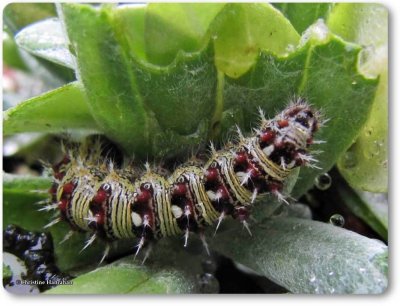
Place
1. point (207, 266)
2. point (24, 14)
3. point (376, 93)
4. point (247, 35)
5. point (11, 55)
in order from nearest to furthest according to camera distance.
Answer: point (247, 35)
point (376, 93)
point (207, 266)
point (24, 14)
point (11, 55)

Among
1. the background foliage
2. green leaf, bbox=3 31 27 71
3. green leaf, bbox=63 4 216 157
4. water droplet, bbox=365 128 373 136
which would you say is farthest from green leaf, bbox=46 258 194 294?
green leaf, bbox=3 31 27 71

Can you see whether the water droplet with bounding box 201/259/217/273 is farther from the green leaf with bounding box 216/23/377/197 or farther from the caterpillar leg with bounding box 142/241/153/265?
the green leaf with bounding box 216/23/377/197

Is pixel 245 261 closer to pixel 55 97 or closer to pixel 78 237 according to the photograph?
pixel 78 237

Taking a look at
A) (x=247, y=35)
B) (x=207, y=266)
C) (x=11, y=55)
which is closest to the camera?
(x=247, y=35)

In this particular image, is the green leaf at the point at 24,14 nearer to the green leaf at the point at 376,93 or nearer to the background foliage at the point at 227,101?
the background foliage at the point at 227,101

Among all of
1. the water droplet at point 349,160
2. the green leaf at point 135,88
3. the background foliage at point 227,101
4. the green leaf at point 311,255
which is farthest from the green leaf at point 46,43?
the water droplet at point 349,160

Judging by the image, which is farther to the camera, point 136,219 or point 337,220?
point 337,220

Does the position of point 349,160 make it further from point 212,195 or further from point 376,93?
point 212,195

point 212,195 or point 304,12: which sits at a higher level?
point 304,12

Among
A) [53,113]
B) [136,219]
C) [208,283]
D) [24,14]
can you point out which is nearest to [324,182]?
[208,283]
